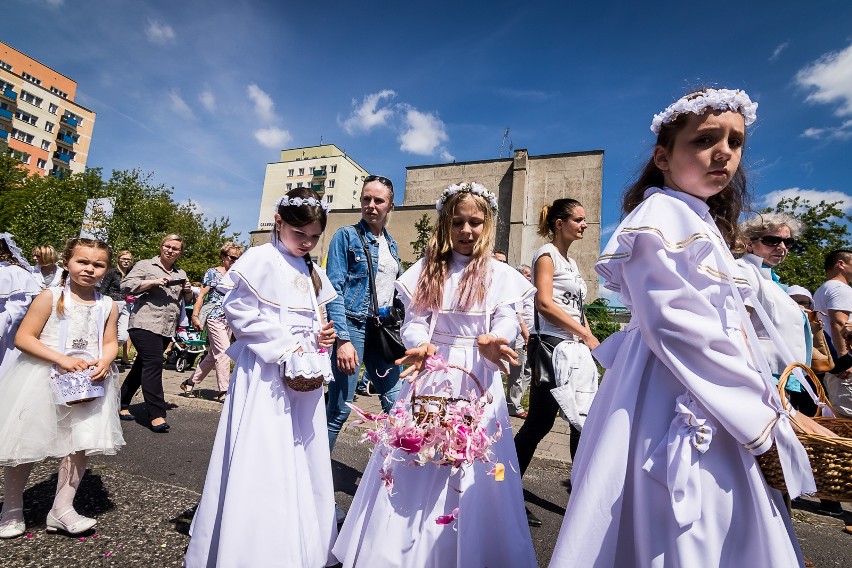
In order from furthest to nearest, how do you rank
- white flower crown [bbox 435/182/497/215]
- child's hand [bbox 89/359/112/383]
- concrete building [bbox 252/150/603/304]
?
1. concrete building [bbox 252/150/603/304]
2. child's hand [bbox 89/359/112/383]
3. white flower crown [bbox 435/182/497/215]

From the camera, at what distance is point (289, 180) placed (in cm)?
7400

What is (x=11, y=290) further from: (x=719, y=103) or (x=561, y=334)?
(x=719, y=103)

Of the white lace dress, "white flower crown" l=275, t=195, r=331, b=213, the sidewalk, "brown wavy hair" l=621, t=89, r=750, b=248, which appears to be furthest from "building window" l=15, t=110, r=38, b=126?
"brown wavy hair" l=621, t=89, r=750, b=248

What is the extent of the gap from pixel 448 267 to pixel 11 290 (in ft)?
16.2

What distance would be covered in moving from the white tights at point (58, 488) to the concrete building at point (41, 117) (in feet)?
243

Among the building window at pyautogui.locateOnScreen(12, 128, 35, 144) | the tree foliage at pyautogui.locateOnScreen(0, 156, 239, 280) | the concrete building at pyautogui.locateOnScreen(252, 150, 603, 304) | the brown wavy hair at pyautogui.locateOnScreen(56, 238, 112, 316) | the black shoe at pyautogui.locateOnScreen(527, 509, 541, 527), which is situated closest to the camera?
the brown wavy hair at pyautogui.locateOnScreen(56, 238, 112, 316)

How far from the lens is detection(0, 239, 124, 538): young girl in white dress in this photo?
9.45 ft

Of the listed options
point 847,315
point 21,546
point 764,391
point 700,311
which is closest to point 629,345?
point 700,311

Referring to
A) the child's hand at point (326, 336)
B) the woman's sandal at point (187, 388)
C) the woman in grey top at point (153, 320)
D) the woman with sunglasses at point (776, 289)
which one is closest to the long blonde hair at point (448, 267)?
the child's hand at point (326, 336)

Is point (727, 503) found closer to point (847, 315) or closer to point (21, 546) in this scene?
point (21, 546)

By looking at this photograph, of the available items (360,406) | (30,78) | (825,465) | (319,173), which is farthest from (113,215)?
(30,78)

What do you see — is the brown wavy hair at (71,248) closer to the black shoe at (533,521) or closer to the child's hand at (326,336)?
the child's hand at (326,336)

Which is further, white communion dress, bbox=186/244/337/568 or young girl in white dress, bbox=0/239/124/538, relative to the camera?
young girl in white dress, bbox=0/239/124/538

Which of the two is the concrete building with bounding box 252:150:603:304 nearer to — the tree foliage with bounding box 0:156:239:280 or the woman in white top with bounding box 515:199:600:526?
the tree foliage with bounding box 0:156:239:280
